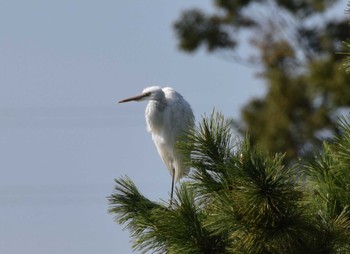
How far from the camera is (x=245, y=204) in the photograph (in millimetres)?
4008

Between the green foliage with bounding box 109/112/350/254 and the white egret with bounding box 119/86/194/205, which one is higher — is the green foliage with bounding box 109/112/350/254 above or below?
below

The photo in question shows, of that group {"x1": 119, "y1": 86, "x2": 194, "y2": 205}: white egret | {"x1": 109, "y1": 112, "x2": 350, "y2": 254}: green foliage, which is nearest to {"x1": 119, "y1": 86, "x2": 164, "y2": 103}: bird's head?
{"x1": 119, "y1": 86, "x2": 194, "y2": 205}: white egret

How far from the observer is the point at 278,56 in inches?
665

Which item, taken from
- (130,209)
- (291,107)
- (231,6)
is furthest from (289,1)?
(130,209)

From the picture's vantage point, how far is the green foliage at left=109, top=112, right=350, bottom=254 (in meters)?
4.01

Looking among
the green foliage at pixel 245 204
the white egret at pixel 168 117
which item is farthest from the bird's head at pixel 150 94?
the green foliage at pixel 245 204

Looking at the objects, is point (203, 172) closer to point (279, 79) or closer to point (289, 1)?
point (279, 79)

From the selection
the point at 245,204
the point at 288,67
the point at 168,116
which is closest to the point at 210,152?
the point at 245,204

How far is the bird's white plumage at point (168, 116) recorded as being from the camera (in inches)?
308

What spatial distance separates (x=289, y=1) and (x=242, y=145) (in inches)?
535

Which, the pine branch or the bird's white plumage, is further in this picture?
the bird's white plumage

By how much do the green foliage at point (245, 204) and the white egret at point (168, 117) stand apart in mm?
3123

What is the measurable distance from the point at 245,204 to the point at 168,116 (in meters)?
3.87

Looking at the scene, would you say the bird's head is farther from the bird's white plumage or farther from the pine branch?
the pine branch
